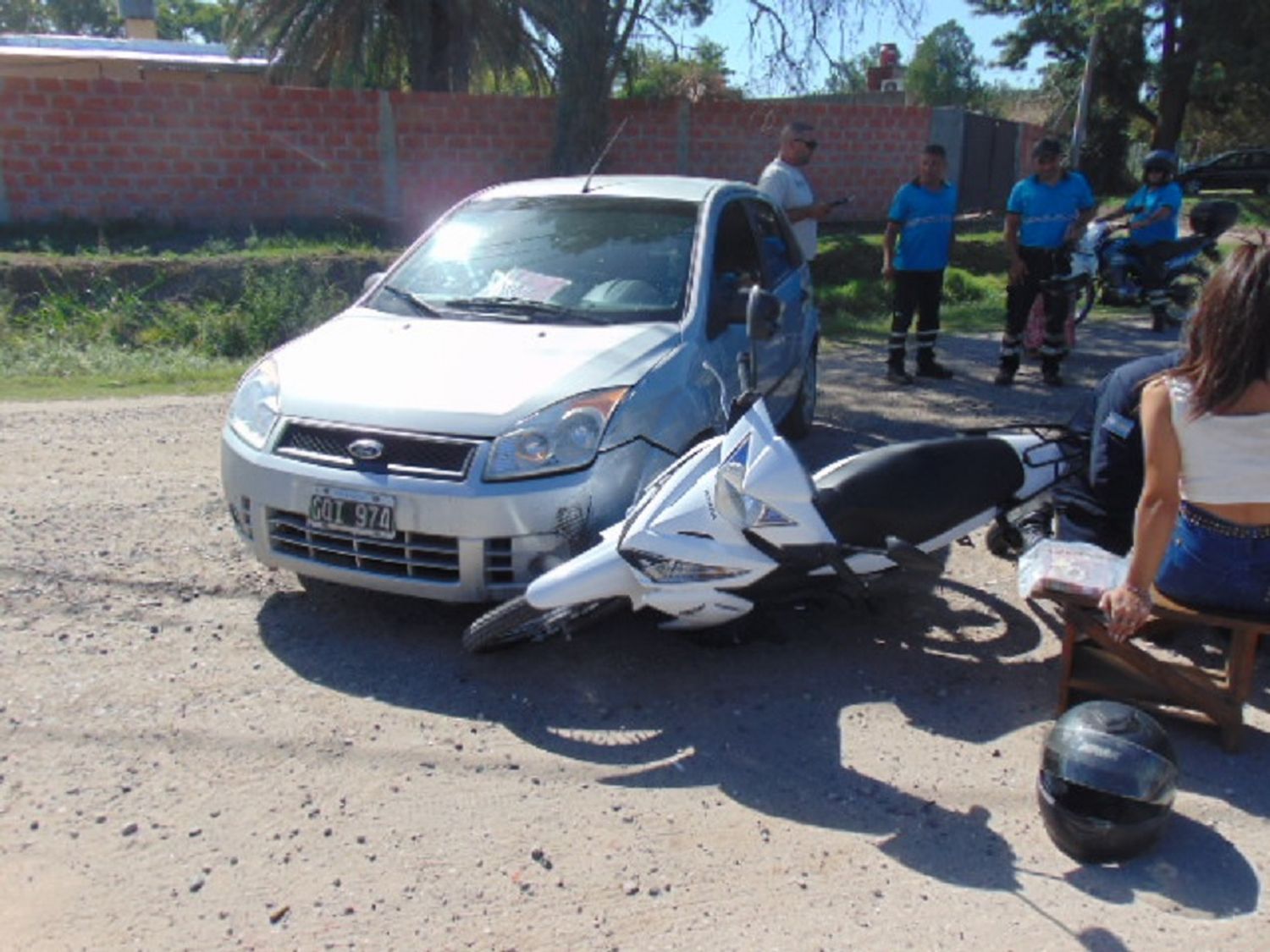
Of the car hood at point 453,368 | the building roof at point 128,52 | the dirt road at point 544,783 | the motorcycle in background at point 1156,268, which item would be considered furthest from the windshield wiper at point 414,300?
the building roof at point 128,52

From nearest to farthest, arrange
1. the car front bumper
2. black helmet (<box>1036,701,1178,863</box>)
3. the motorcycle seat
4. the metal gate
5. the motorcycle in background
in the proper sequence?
1. black helmet (<box>1036,701,1178,863</box>)
2. the car front bumper
3. the motorcycle seat
4. the motorcycle in background
5. the metal gate

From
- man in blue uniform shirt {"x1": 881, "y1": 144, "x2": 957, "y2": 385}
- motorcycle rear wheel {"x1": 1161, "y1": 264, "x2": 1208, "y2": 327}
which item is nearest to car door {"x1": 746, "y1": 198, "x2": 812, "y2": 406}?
man in blue uniform shirt {"x1": 881, "y1": 144, "x2": 957, "y2": 385}

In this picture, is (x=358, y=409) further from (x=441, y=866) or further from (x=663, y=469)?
(x=441, y=866)

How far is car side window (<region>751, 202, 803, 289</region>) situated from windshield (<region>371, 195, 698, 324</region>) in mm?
824

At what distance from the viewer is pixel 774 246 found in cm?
655

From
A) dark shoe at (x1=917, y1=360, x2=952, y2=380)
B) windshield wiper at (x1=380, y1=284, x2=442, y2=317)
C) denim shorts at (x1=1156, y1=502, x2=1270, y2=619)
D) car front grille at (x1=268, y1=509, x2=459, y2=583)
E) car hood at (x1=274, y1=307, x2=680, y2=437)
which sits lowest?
dark shoe at (x1=917, y1=360, x2=952, y2=380)

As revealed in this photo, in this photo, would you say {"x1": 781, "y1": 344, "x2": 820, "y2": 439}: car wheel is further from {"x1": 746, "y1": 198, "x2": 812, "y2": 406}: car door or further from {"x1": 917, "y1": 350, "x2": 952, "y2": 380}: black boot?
{"x1": 917, "y1": 350, "x2": 952, "y2": 380}: black boot

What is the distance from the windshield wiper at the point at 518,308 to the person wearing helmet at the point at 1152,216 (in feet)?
27.4

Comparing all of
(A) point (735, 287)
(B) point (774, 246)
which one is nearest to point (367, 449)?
(A) point (735, 287)

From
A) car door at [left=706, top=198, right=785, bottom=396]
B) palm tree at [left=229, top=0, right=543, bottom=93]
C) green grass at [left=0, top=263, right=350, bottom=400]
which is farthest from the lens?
palm tree at [left=229, top=0, right=543, bottom=93]

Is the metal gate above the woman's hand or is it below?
above

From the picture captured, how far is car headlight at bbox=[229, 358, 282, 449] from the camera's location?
4.27 m

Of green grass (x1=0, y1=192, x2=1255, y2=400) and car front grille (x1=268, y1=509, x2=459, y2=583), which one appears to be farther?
green grass (x1=0, y1=192, x2=1255, y2=400)

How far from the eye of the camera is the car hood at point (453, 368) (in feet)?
13.3
